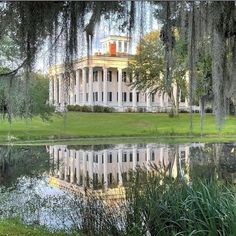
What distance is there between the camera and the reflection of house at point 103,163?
13414 mm

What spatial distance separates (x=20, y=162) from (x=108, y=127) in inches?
691

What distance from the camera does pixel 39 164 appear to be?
18266 mm

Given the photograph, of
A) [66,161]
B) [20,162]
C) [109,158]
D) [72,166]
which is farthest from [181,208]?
[109,158]

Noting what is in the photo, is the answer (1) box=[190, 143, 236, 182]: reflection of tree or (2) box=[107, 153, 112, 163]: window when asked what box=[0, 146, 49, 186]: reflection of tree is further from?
(1) box=[190, 143, 236, 182]: reflection of tree

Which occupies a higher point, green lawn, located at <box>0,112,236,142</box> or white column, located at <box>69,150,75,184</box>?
green lawn, located at <box>0,112,236,142</box>

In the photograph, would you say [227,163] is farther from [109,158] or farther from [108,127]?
[108,127]

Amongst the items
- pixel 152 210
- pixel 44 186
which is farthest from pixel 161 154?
pixel 152 210

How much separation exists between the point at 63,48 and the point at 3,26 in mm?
628

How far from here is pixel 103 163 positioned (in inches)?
719

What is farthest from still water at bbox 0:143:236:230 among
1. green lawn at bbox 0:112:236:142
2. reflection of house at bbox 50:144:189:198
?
green lawn at bbox 0:112:236:142

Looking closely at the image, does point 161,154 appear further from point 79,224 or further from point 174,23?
point 174,23

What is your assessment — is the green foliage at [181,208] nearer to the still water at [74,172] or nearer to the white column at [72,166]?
the still water at [74,172]

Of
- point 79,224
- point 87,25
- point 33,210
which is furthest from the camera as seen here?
point 33,210

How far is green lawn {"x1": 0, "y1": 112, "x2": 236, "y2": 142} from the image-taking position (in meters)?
31.7
